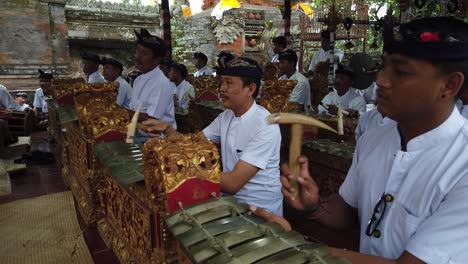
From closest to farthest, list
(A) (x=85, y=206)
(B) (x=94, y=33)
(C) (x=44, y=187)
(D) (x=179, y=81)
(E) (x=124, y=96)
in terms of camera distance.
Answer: (A) (x=85, y=206), (C) (x=44, y=187), (E) (x=124, y=96), (D) (x=179, y=81), (B) (x=94, y=33)

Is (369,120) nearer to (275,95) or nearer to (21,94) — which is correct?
(275,95)

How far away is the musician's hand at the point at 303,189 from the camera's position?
47.6 inches

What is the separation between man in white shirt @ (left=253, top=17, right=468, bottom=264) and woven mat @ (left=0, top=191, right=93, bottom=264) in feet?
7.85

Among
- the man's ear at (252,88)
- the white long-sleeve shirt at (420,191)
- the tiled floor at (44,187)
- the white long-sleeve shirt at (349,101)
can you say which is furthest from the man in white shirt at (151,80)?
the white long-sleeve shirt at (420,191)

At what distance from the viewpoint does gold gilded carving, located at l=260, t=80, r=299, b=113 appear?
3574 millimetres

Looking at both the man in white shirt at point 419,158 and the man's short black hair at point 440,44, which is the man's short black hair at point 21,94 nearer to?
the man in white shirt at point 419,158

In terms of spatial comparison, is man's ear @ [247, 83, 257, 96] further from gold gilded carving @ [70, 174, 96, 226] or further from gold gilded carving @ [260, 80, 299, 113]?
gold gilded carving @ [70, 174, 96, 226]

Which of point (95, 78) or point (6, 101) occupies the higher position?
point (95, 78)

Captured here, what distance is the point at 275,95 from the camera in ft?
11.8

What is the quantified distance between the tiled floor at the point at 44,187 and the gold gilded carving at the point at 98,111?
0.94 meters

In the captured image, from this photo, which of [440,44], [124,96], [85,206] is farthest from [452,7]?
[85,206]

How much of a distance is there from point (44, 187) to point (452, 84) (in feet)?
16.4

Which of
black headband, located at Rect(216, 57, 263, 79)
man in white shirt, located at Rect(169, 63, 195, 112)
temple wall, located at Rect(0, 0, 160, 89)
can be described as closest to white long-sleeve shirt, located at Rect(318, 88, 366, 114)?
black headband, located at Rect(216, 57, 263, 79)

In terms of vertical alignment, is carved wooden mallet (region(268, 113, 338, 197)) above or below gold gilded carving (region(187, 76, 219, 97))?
above
